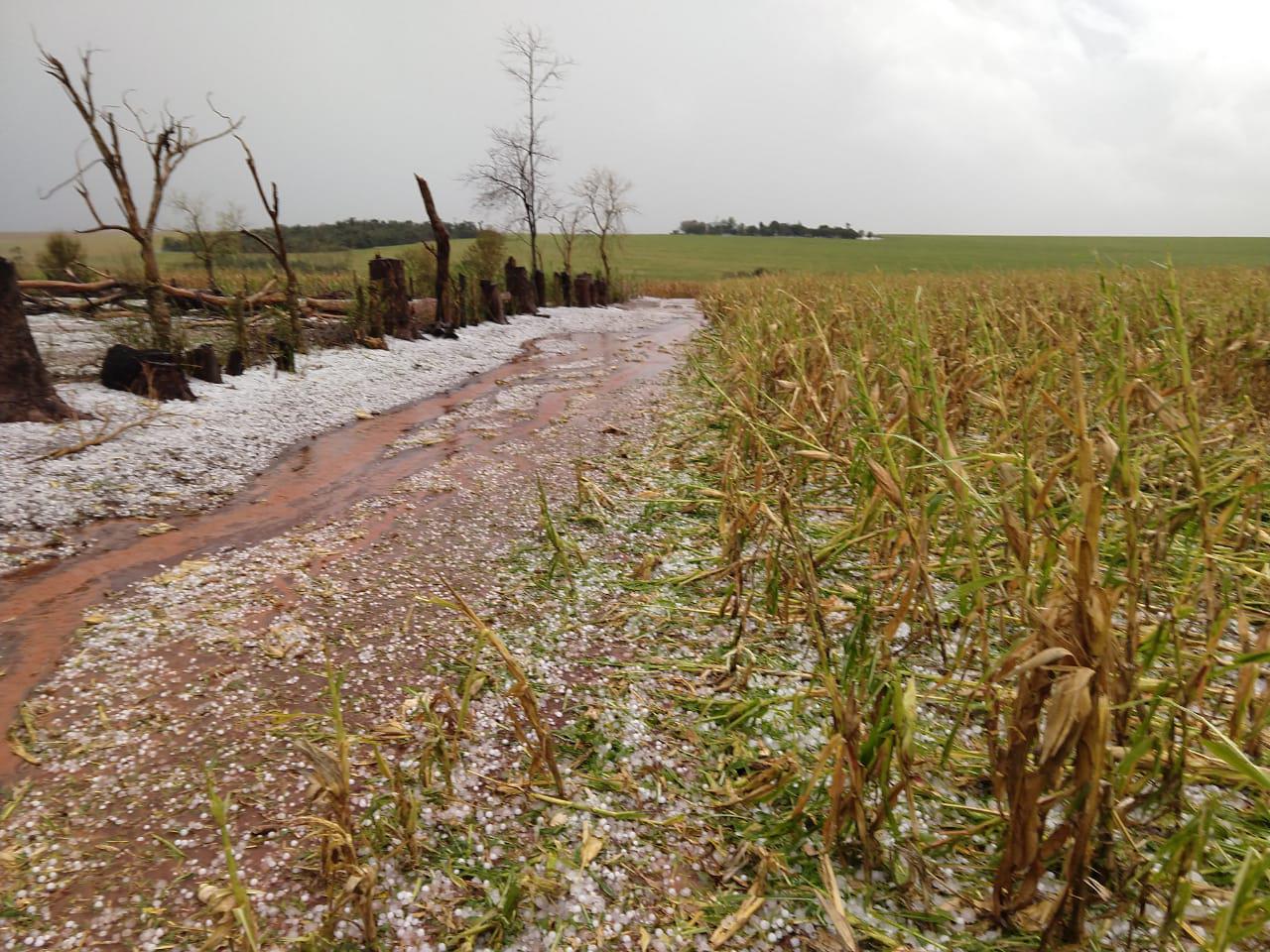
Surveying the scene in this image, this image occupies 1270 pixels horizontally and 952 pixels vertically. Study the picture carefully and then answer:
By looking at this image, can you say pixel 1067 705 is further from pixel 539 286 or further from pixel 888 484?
pixel 539 286

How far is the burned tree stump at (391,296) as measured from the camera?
30.0ft

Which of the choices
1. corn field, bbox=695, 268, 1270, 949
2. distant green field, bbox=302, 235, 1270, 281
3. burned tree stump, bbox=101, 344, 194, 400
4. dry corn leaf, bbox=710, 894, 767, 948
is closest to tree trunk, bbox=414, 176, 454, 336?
burned tree stump, bbox=101, 344, 194, 400

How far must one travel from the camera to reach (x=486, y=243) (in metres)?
17.2

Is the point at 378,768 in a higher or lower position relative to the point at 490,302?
lower

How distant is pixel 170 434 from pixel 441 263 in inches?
260

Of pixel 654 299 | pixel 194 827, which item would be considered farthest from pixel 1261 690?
pixel 654 299

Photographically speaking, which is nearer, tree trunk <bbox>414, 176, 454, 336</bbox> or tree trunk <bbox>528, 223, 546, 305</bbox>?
tree trunk <bbox>414, 176, 454, 336</bbox>

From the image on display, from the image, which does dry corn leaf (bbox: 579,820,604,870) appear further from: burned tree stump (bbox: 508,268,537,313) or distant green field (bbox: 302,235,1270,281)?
distant green field (bbox: 302,235,1270,281)

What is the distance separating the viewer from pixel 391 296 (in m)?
9.34

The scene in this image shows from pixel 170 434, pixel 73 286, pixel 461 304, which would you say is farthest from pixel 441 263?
pixel 170 434

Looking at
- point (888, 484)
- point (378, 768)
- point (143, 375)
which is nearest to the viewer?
point (888, 484)

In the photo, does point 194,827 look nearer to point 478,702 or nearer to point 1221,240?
point 478,702

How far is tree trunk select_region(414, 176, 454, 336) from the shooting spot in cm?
1037

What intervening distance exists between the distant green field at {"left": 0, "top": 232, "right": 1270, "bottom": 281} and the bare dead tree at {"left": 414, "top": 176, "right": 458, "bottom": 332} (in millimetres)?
17470
